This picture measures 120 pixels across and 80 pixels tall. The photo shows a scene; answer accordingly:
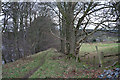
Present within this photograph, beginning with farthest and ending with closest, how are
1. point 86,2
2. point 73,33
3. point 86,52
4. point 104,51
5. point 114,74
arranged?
point 86,52 → point 73,33 → point 104,51 → point 86,2 → point 114,74

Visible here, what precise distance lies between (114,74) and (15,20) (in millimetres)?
11731

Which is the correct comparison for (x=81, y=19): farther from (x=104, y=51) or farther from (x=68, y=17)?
(x=104, y=51)

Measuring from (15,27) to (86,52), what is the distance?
8864 mm

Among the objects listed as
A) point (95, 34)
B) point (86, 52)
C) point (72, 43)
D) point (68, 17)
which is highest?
point (68, 17)

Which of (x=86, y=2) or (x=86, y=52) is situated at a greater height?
(x=86, y=2)

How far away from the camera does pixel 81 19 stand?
771cm

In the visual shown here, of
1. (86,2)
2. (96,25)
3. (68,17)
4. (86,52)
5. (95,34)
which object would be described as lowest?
(86,52)

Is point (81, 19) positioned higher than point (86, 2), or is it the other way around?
point (86, 2)

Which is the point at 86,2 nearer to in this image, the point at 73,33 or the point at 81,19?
the point at 81,19

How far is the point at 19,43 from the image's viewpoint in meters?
11.5

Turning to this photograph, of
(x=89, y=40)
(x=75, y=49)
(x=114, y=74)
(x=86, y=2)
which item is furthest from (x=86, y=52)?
(x=114, y=74)

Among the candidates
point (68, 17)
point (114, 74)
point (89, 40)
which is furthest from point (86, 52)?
point (114, 74)

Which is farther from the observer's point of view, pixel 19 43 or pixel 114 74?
pixel 19 43

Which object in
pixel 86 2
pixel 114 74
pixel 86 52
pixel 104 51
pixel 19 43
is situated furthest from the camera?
pixel 19 43
